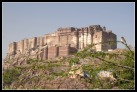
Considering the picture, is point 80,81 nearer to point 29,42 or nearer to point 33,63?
point 33,63

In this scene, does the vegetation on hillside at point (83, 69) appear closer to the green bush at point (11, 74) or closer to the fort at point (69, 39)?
the green bush at point (11, 74)

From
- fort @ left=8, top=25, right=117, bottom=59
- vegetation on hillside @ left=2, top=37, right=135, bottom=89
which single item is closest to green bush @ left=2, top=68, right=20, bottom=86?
vegetation on hillside @ left=2, top=37, right=135, bottom=89

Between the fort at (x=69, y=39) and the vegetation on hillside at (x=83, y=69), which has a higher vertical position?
the fort at (x=69, y=39)

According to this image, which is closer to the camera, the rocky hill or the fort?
the rocky hill

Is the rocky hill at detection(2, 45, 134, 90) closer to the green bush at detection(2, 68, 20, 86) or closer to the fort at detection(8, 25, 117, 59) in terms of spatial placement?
the green bush at detection(2, 68, 20, 86)

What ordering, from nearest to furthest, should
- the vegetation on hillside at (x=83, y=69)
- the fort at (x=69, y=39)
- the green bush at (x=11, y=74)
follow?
the vegetation on hillside at (x=83, y=69) → the green bush at (x=11, y=74) → the fort at (x=69, y=39)

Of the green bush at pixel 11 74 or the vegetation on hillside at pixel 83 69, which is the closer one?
the vegetation on hillside at pixel 83 69

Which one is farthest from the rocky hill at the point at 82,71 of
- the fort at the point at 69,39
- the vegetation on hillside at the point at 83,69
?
the fort at the point at 69,39

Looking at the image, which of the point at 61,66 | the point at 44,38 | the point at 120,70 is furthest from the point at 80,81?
the point at 44,38

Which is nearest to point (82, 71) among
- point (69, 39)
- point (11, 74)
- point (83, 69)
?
point (83, 69)

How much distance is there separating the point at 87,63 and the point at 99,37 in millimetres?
31276

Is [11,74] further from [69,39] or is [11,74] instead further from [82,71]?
[69,39]

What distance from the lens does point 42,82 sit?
10.6ft

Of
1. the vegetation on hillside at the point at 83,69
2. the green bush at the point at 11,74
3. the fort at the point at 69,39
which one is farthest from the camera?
the fort at the point at 69,39
